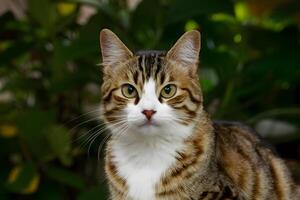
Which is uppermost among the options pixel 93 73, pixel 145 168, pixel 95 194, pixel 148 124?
pixel 93 73

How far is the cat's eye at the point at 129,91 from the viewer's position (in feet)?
5.81

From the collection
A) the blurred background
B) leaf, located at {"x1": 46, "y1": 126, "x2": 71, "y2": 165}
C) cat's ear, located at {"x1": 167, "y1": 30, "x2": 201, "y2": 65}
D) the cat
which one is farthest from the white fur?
leaf, located at {"x1": 46, "y1": 126, "x2": 71, "y2": 165}

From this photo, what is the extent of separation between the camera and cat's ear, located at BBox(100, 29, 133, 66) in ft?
5.88

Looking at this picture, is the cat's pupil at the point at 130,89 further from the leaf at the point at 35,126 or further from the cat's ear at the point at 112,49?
the leaf at the point at 35,126

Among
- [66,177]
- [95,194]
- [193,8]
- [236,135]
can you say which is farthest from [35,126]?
[236,135]

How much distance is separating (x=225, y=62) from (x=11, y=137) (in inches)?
35.5

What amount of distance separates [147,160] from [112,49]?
0.29 meters

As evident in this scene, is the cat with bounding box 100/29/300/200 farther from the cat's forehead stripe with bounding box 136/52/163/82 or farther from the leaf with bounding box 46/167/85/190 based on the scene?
the leaf with bounding box 46/167/85/190

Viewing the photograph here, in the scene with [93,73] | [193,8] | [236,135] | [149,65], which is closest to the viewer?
[149,65]

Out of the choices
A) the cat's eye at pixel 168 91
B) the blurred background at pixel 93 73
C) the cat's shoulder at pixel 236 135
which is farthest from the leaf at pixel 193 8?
the cat's eye at pixel 168 91

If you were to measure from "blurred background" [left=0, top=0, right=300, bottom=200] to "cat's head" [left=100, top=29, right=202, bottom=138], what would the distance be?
57cm

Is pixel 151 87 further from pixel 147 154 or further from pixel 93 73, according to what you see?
pixel 93 73

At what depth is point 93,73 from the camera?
275 cm

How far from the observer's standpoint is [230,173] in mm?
1864
